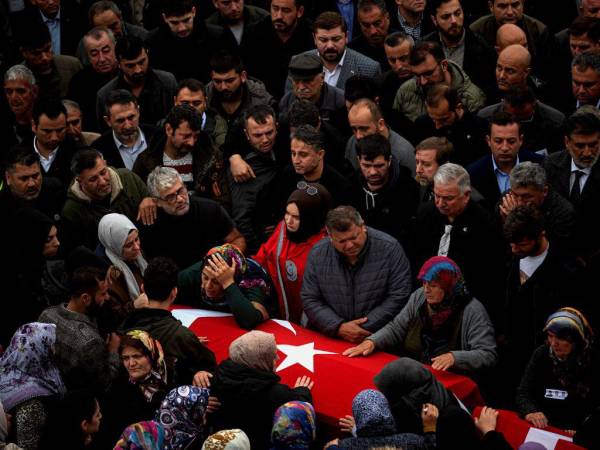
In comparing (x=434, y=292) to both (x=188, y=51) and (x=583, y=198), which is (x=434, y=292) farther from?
(x=188, y=51)

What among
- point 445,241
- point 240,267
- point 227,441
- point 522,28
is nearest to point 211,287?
point 240,267

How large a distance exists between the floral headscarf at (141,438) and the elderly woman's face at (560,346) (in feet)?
8.37

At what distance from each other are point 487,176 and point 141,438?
4.06m

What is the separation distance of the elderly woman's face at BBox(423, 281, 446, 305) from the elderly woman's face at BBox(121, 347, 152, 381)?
1.94 meters

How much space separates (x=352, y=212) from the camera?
9.16 meters

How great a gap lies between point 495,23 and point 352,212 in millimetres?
4514

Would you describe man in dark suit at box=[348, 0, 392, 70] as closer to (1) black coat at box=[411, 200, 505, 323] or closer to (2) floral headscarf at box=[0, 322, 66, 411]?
(1) black coat at box=[411, 200, 505, 323]

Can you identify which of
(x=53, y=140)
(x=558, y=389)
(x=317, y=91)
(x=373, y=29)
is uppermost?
(x=373, y=29)

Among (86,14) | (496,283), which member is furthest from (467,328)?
(86,14)

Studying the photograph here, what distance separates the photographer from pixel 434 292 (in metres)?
8.65

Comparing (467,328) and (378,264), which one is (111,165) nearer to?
(378,264)

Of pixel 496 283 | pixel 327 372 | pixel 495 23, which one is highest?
pixel 495 23

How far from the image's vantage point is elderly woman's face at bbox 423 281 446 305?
8633 millimetres

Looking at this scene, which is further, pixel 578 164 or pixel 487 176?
pixel 487 176
